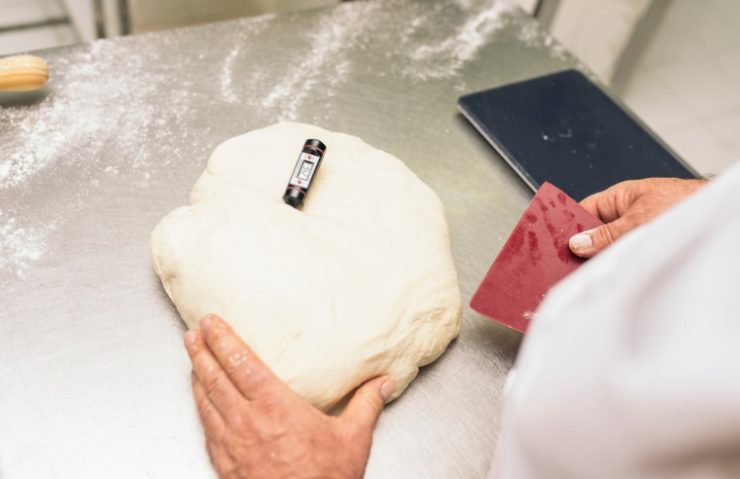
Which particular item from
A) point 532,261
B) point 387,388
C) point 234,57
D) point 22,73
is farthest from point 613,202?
point 22,73

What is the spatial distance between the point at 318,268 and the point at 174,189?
448 mm

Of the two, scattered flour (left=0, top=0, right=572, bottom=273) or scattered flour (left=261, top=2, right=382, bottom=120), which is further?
scattered flour (left=261, top=2, right=382, bottom=120)

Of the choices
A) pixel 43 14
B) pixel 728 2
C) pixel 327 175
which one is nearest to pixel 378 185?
pixel 327 175

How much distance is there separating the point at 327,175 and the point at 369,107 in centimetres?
40

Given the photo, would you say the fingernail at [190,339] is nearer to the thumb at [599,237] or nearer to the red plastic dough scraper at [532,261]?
the red plastic dough scraper at [532,261]

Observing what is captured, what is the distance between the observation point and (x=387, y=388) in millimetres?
979

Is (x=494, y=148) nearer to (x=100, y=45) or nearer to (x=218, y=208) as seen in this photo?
(x=218, y=208)

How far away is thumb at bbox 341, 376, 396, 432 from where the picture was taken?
0.92 metres

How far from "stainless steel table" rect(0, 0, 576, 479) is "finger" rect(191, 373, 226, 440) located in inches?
2.7

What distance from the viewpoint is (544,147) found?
1.45m

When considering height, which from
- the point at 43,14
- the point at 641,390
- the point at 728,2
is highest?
the point at 641,390

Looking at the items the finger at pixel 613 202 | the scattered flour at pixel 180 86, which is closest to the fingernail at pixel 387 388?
the finger at pixel 613 202

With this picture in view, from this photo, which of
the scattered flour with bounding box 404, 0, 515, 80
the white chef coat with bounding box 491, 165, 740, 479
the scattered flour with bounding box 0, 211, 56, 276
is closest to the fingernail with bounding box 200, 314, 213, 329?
the scattered flour with bounding box 0, 211, 56, 276

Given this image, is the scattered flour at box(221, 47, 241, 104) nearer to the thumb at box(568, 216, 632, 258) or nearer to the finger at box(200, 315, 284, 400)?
the finger at box(200, 315, 284, 400)
